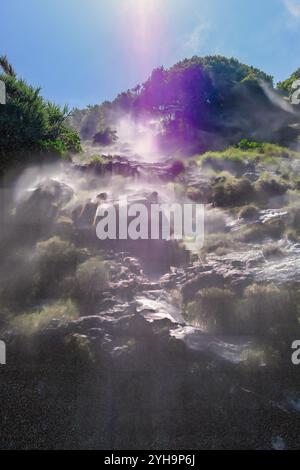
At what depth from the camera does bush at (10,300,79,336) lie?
339 inches

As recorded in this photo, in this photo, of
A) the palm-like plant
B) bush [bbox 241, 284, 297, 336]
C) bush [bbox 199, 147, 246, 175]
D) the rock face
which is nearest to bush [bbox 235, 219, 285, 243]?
the rock face

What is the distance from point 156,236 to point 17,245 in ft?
15.5

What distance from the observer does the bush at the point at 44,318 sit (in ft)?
28.2

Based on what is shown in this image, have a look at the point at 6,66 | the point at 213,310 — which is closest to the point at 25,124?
the point at 6,66

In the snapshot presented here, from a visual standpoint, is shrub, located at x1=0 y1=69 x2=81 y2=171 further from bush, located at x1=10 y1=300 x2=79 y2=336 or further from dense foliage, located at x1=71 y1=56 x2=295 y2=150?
dense foliage, located at x1=71 y1=56 x2=295 y2=150

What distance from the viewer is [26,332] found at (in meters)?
8.55

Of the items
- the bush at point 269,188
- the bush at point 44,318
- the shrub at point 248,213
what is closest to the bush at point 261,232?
the shrub at point 248,213

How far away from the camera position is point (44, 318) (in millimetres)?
8812

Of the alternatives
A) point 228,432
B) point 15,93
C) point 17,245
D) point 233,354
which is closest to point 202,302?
point 233,354

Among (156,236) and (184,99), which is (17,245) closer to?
(156,236)

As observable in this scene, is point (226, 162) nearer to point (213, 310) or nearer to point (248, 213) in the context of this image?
point (248, 213)

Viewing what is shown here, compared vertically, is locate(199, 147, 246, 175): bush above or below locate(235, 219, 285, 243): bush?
above

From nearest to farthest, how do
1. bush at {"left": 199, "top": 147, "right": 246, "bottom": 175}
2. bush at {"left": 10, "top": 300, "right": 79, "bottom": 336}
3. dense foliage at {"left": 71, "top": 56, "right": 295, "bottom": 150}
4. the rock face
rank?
the rock face, bush at {"left": 10, "top": 300, "right": 79, "bottom": 336}, bush at {"left": 199, "top": 147, "right": 246, "bottom": 175}, dense foliage at {"left": 71, "top": 56, "right": 295, "bottom": 150}

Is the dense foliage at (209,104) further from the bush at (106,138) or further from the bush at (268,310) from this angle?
the bush at (268,310)
